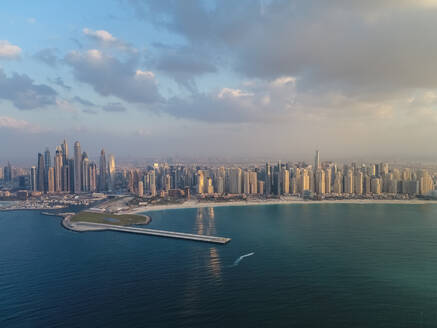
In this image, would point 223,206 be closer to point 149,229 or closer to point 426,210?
point 149,229

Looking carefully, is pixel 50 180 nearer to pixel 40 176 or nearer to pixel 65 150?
pixel 40 176

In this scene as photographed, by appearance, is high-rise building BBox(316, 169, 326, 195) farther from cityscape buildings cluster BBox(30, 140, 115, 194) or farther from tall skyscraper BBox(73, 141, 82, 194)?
tall skyscraper BBox(73, 141, 82, 194)

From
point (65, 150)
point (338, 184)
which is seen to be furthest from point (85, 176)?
point (338, 184)

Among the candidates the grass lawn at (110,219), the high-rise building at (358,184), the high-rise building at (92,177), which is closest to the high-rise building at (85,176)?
the high-rise building at (92,177)

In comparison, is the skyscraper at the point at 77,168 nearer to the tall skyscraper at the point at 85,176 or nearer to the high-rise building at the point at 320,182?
the tall skyscraper at the point at 85,176

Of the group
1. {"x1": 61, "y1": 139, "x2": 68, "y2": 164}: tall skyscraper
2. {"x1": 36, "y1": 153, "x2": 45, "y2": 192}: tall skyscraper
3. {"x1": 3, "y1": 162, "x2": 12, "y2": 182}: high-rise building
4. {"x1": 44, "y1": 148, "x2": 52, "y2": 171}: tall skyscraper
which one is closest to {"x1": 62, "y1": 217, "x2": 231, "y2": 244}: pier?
{"x1": 36, "y1": 153, "x2": 45, "y2": 192}: tall skyscraper
